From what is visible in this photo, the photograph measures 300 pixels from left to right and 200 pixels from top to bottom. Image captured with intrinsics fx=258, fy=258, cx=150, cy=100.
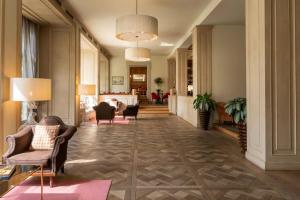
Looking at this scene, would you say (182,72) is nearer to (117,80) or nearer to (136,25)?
(117,80)

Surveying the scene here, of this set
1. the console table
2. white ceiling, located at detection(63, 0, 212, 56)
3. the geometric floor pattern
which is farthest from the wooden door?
the geometric floor pattern

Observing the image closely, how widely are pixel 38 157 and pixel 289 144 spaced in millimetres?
3529

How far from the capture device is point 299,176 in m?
3.58

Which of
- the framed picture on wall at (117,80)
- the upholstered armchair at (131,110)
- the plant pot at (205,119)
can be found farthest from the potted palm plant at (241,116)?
the framed picture on wall at (117,80)

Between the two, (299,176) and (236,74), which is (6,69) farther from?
(236,74)

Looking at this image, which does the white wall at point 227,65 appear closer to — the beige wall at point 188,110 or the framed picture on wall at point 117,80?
the beige wall at point 188,110

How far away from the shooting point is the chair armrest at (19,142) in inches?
126

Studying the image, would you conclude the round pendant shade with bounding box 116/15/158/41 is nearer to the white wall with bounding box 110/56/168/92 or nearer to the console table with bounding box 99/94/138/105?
the console table with bounding box 99/94/138/105

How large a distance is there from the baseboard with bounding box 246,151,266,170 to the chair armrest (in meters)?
3.43

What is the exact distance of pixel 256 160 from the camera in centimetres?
415

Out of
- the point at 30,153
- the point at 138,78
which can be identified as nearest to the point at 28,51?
the point at 30,153

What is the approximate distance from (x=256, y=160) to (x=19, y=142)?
3518 mm

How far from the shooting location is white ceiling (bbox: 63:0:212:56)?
7.02m

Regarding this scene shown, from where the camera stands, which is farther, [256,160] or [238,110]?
[238,110]
